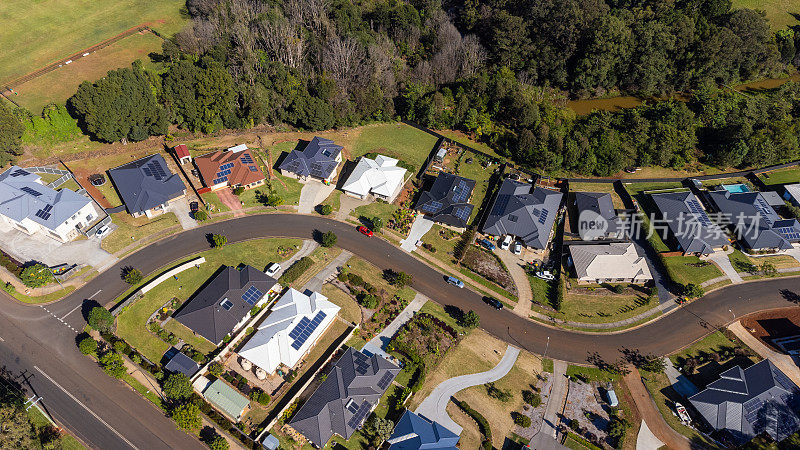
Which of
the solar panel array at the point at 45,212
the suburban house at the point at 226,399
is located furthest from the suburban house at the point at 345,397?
the solar panel array at the point at 45,212

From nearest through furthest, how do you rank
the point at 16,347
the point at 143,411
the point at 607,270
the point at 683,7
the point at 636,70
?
the point at 143,411 < the point at 16,347 < the point at 607,270 < the point at 636,70 < the point at 683,7

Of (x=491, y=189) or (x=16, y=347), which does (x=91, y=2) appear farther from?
(x=491, y=189)

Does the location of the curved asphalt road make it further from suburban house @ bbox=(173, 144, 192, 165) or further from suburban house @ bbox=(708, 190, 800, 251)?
suburban house @ bbox=(173, 144, 192, 165)

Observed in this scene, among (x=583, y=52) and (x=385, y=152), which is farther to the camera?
(x=583, y=52)

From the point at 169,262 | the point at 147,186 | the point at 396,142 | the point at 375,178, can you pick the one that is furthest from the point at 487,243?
the point at 147,186

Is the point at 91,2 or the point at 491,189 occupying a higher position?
the point at 91,2

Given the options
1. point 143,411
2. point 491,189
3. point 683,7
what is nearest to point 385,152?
point 491,189
